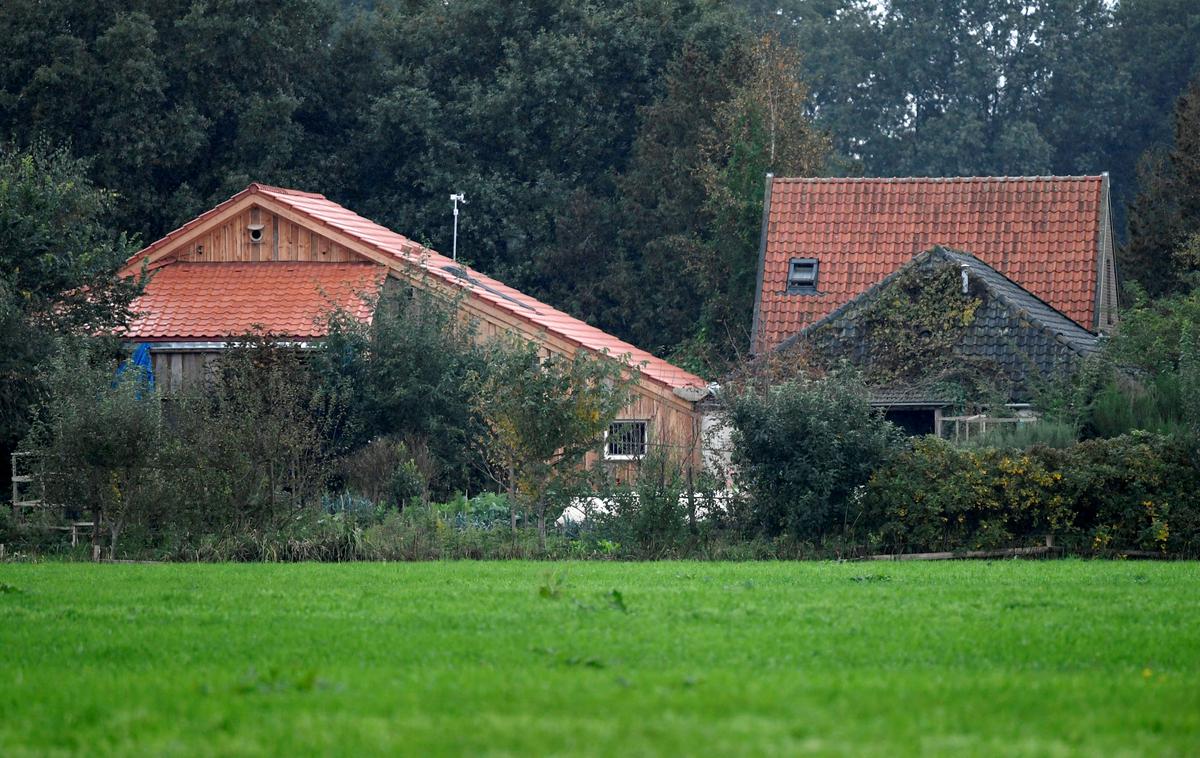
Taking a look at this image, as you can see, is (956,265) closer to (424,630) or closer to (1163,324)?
(1163,324)

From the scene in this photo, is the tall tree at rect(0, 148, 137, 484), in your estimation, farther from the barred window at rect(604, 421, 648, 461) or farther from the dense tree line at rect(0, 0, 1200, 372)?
the dense tree line at rect(0, 0, 1200, 372)

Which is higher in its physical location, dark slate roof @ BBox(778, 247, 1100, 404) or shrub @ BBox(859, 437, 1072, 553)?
dark slate roof @ BBox(778, 247, 1100, 404)

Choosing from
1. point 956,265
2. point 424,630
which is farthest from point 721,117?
point 424,630

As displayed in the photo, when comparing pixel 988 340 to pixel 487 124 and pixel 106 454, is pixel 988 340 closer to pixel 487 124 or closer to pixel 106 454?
pixel 106 454

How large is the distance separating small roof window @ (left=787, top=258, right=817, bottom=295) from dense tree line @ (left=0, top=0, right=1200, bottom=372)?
2855 millimetres

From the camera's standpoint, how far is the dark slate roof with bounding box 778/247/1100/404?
91.7ft

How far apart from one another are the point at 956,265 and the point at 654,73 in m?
19.2

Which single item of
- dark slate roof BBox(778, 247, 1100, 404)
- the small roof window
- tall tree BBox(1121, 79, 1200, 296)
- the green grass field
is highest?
tall tree BBox(1121, 79, 1200, 296)

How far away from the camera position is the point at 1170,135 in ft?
199

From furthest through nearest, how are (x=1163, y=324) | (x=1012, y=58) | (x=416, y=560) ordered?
(x=1012, y=58) → (x=1163, y=324) → (x=416, y=560)

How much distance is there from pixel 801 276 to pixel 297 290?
1094cm

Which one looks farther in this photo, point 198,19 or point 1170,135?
point 1170,135

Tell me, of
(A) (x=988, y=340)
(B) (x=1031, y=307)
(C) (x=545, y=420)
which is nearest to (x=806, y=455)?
(C) (x=545, y=420)

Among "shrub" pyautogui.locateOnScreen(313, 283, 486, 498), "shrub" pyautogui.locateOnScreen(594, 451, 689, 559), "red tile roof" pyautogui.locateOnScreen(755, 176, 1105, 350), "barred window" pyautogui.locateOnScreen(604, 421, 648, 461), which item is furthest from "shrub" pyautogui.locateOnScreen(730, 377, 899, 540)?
"red tile roof" pyautogui.locateOnScreen(755, 176, 1105, 350)
